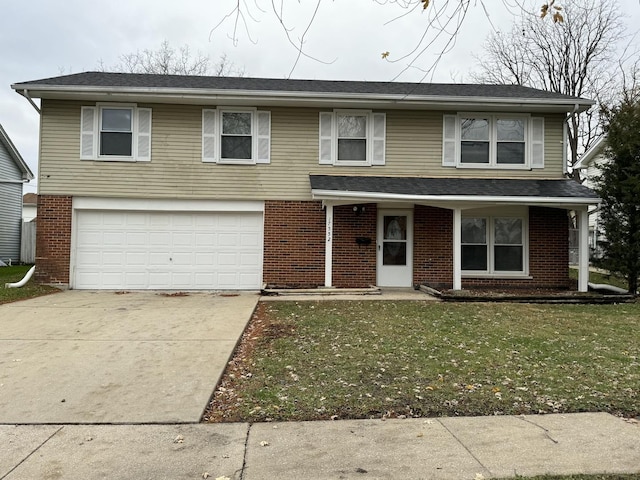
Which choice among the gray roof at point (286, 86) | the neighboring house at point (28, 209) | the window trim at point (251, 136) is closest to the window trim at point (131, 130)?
the gray roof at point (286, 86)

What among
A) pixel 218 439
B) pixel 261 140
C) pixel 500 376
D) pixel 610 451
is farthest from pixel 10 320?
pixel 610 451

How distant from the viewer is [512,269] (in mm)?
12219

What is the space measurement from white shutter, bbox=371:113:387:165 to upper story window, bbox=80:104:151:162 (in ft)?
19.5

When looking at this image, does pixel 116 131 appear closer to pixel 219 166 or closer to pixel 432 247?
pixel 219 166

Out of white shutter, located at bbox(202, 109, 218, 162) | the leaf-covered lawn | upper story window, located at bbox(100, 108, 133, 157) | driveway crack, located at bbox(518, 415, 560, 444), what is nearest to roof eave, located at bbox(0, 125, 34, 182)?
upper story window, located at bbox(100, 108, 133, 157)

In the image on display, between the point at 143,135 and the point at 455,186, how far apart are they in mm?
8213

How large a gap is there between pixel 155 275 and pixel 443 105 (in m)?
8.81

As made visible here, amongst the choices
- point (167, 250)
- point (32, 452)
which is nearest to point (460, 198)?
point (167, 250)

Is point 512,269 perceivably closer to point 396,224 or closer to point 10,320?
point 396,224

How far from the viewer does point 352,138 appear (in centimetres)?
1213

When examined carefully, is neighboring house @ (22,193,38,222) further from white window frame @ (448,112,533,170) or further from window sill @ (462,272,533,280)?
window sill @ (462,272,533,280)

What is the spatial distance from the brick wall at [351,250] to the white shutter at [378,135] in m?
1.32

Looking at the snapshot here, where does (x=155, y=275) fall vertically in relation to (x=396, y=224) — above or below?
below

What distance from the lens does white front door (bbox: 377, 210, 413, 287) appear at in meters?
12.2
